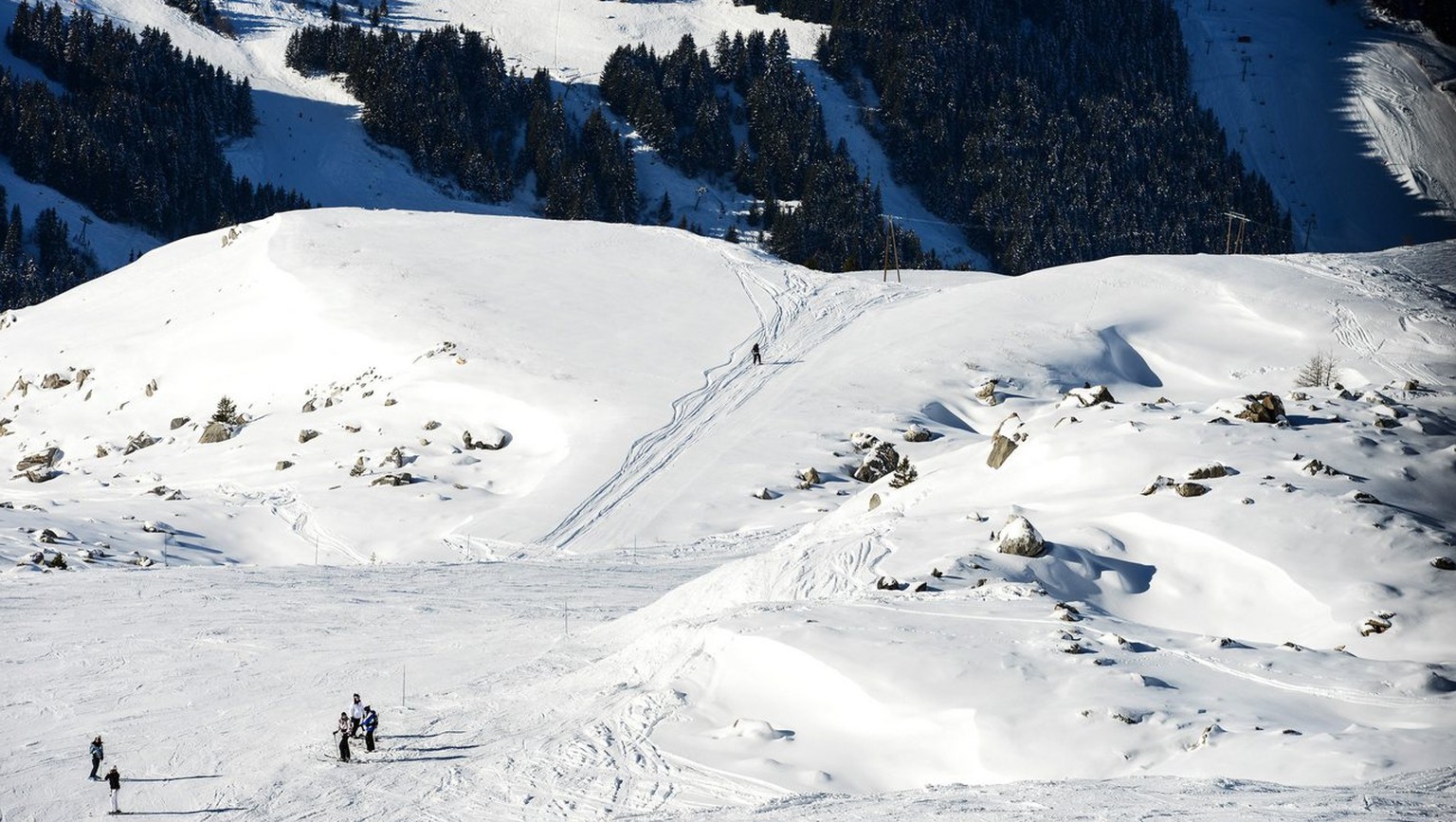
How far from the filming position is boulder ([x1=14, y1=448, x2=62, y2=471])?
46103 millimetres

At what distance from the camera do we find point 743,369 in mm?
50094

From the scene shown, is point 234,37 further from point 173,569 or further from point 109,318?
point 173,569

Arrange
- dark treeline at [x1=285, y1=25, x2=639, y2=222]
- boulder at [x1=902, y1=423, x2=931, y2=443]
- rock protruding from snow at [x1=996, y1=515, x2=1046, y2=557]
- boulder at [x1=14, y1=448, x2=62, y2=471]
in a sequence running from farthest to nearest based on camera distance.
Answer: dark treeline at [x1=285, y1=25, x2=639, y2=222]
boulder at [x1=14, y1=448, x2=62, y2=471]
boulder at [x1=902, y1=423, x2=931, y2=443]
rock protruding from snow at [x1=996, y1=515, x2=1046, y2=557]

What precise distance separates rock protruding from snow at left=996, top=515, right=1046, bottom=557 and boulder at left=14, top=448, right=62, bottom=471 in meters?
35.6

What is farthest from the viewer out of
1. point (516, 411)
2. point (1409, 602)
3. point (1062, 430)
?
point (516, 411)

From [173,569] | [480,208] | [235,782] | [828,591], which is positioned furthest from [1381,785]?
[480,208]

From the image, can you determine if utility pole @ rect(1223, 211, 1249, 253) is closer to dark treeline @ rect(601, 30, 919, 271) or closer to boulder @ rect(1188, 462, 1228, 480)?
dark treeline @ rect(601, 30, 919, 271)

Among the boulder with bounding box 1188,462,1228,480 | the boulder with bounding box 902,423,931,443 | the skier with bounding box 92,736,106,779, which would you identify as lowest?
the boulder with bounding box 902,423,931,443

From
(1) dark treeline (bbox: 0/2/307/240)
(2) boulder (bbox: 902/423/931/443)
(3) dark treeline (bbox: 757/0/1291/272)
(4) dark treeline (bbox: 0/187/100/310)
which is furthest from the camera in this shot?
(3) dark treeline (bbox: 757/0/1291/272)

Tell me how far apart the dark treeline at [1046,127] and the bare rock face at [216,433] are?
96236 millimetres

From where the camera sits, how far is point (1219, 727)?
1773cm

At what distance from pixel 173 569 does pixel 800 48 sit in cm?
13198


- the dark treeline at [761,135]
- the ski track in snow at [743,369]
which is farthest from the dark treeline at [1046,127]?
the ski track in snow at [743,369]

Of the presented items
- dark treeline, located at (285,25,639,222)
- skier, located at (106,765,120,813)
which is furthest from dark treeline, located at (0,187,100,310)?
skier, located at (106,765,120,813)
